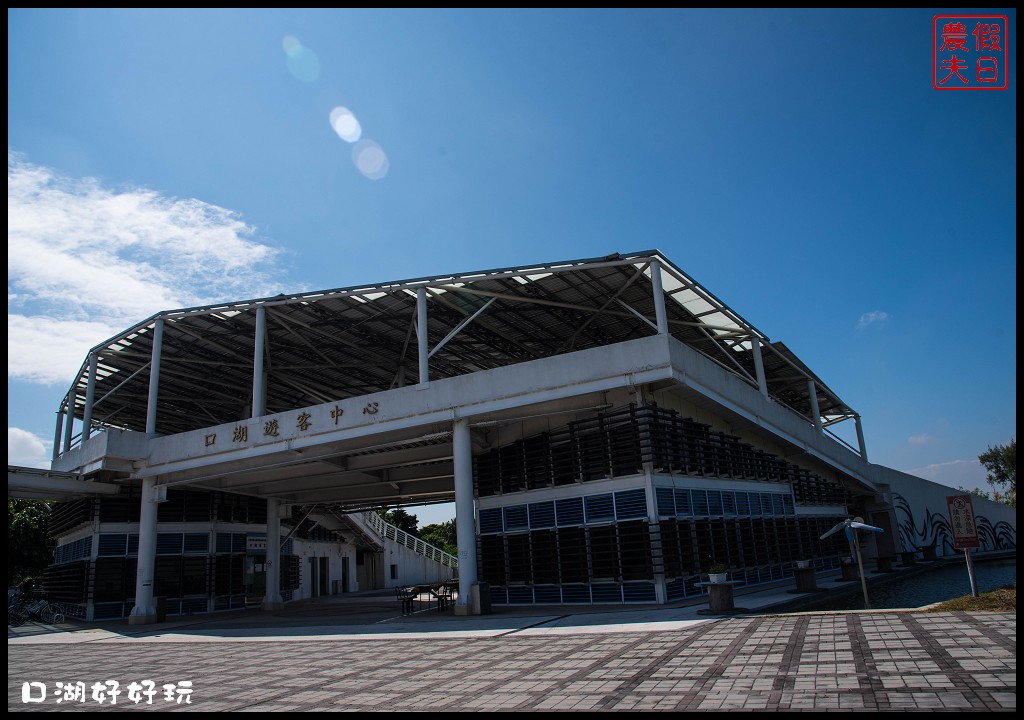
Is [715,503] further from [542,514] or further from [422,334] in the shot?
[422,334]

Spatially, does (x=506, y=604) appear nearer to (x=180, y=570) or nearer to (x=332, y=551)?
(x=180, y=570)

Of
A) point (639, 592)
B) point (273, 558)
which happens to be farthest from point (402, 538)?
point (639, 592)

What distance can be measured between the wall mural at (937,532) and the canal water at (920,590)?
11798 mm

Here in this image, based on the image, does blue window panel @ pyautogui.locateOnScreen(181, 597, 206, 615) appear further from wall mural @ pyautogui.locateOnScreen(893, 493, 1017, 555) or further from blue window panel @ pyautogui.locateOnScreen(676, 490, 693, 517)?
wall mural @ pyautogui.locateOnScreen(893, 493, 1017, 555)

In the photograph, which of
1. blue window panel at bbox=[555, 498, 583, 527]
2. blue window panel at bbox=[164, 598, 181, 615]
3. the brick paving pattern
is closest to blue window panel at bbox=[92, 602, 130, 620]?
blue window panel at bbox=[164, 598, 181, 615]

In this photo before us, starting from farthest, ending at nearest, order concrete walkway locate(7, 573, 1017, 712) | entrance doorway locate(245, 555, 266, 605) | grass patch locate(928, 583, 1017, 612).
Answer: entrance doorway locate(245, 555, 266, 605) → grass patch locate(928, 583, 1017, 612) → concrete walkway locate(7, 573, 1017, 712)

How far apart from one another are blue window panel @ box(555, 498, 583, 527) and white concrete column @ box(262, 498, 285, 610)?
15.1 m

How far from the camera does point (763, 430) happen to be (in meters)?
23.1

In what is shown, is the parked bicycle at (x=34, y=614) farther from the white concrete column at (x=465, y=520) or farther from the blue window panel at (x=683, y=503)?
the blue window panel at (x=683, y=503)

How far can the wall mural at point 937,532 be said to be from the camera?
1448 inches

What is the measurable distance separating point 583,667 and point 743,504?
48.2 ft

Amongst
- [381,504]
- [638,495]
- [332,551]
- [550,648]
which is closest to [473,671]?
[550,648]

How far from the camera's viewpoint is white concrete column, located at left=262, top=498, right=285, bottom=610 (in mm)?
27766

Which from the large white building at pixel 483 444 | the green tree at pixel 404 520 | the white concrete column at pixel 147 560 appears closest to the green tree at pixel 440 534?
the green tree at pixel 404 520
